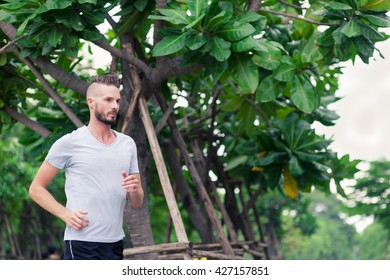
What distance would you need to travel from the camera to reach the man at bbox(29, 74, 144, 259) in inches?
121

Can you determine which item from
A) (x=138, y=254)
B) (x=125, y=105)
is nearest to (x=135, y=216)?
(x=138, y=254)

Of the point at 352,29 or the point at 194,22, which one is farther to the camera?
the point at 352,29

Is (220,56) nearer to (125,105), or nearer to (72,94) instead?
(125,105)

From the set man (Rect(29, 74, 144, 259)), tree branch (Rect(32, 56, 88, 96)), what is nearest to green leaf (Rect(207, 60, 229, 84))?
tree branch (Rect(32, 56, 88, 96))

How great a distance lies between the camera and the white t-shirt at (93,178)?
3.07 metres

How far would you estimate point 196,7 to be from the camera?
4.71 m

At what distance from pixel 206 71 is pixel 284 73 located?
0.67 meters

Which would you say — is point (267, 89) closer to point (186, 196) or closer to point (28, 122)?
point (28, 122)

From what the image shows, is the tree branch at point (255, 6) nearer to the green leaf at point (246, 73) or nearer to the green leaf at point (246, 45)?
the green leaf at point (246, 73)

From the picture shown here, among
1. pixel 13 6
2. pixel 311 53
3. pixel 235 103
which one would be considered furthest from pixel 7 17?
pixel 235 103

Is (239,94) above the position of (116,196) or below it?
above
